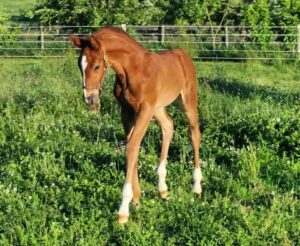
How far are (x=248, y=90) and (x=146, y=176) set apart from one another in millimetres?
6610

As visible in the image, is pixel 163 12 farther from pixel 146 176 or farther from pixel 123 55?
pixel 123 55

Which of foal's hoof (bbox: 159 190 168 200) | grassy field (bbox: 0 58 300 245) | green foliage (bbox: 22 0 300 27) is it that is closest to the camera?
grassy field (bbox: 0 58 300 245)

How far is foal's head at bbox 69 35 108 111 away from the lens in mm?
5133

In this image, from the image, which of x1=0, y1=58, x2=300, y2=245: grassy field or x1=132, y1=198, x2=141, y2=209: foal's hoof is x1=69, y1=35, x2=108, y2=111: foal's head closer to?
x1=0, y1=58, x2=300, y2=245: grassy field

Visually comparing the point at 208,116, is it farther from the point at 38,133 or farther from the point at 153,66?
the point at 153,66

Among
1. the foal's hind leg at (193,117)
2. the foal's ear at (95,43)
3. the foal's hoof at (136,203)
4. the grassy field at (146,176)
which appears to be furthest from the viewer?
the foal's hind leg at (193,117)

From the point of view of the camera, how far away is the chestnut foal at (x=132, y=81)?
5176mm

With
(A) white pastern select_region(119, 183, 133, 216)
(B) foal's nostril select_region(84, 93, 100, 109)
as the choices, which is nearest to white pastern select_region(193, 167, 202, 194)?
(A) white pastern select_region(119, 183, 133, 216)

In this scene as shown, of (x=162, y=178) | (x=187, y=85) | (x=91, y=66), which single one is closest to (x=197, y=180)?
(x=162, y=178)

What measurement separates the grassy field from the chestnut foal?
301mm

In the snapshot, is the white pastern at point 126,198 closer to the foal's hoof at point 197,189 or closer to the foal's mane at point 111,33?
the foal's hoof at point 197,189

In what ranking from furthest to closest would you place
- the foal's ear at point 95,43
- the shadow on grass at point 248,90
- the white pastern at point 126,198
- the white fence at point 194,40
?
the white fence at point 194,40
the shadow on grass at point 248,90
the white pastern at point 126,198
the foal's ear at point 95,43

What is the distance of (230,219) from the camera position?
557 cm

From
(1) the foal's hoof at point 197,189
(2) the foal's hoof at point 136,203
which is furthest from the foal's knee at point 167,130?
(2) the foal's hoof at point 136,203
